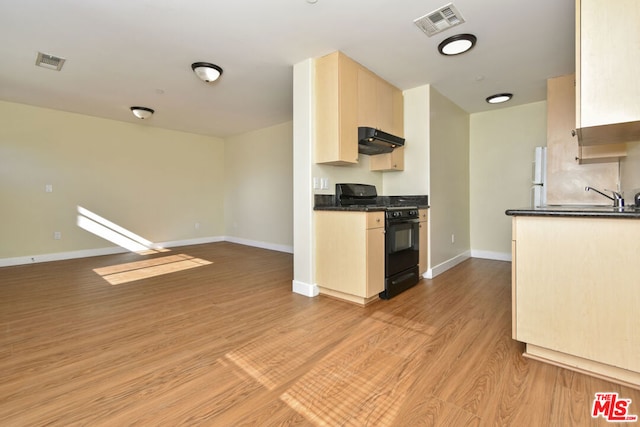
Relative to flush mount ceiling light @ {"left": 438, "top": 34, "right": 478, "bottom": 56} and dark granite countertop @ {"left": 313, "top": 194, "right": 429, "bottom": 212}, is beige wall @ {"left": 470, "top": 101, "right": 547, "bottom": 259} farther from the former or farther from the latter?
flush mount ceiling light @ {"left": 438, "top": 34, "right": 478, "bottom": 56}

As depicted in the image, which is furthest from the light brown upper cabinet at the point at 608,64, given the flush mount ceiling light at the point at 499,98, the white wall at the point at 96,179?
the white wall at the point at 96,179

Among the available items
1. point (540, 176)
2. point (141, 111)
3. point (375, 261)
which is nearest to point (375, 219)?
point (375, 261)

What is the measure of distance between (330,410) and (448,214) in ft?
11.3

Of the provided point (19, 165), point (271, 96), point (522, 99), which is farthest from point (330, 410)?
point (19, 165)

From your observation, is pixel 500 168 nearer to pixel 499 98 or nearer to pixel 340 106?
pixel 499 98

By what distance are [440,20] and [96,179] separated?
18.9 feet

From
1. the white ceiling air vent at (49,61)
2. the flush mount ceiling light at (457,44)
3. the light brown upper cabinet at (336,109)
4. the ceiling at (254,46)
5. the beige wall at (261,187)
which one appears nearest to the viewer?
the ceiling at (254,46)

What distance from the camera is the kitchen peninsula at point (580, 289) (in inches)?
57.4

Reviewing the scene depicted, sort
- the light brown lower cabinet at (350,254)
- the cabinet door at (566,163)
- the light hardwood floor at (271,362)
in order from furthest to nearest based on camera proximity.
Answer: the cabinet door at (566,163), the light brown lower cabinet at (350,254), the light hardwood floor at (271,362)

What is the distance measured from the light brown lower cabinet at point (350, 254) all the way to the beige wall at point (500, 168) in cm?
282

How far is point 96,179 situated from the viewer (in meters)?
5.18

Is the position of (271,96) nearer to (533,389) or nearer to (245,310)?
(245,310)

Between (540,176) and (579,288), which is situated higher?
(540,176)

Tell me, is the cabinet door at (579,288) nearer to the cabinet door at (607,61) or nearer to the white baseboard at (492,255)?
the cabinet door at (607,61)
